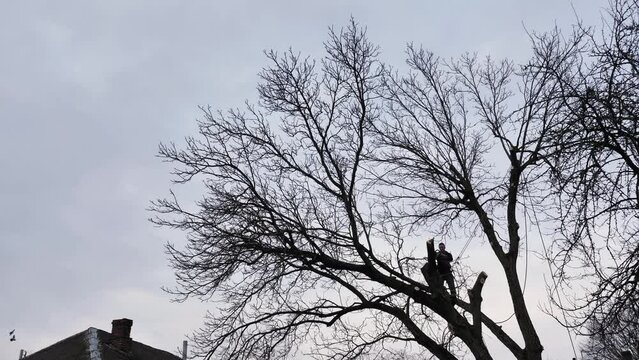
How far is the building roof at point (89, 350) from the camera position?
16094 mm

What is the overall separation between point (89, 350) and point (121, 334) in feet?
3.97

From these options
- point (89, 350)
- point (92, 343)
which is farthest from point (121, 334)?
point (89, 350)

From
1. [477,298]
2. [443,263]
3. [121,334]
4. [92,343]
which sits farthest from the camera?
[121,334]

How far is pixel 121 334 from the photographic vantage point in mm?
17234

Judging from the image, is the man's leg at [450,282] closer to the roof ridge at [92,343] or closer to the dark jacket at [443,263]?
the dark jacket at [443,263]

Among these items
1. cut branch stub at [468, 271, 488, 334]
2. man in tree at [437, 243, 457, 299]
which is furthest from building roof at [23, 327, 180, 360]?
cut branch stub at [468, 271, 488, 334]

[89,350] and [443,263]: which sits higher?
[89,350]

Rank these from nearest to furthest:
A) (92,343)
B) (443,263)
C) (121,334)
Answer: (443,263) → (92,343) → (121,334)

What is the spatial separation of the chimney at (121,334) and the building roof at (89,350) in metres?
0.08

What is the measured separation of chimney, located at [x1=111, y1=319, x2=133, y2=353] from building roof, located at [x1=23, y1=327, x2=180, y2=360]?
0.08 meters

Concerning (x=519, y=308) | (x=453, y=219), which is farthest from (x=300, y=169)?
(x=519, y=308)

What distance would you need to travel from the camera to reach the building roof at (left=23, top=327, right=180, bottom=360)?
634 inches

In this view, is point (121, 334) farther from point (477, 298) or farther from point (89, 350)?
point (477, 298)

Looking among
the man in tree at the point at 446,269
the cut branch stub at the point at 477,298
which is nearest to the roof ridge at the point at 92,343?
the man in tree at the point at 446,269
